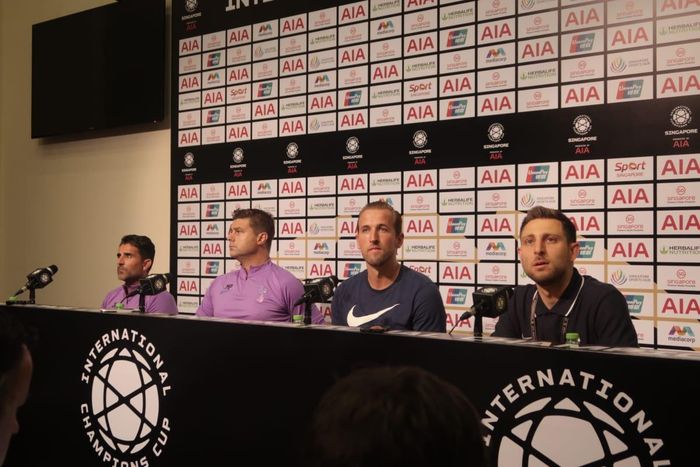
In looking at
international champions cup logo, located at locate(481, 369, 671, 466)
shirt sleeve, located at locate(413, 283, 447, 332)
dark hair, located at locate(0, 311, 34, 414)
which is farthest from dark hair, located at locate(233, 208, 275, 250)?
dark hair, located at locate(0, 311, 34, 414)

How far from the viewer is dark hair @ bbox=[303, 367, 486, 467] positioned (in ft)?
1.98

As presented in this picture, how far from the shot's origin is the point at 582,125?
329 cm

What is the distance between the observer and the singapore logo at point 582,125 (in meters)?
3.27

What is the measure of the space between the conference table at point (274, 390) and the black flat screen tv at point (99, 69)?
2.55m

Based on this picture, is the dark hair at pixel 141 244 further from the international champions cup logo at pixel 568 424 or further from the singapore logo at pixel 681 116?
the singapore logo at pixel 681 116

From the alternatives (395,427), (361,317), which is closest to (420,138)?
(361,317)

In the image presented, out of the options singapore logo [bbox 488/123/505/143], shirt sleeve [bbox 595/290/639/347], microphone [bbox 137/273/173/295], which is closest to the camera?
shirt sleeve [bbox 595/290/639/347]

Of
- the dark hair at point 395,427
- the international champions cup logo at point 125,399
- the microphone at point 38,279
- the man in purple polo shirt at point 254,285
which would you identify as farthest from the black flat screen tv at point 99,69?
the dark hair at point 395,427

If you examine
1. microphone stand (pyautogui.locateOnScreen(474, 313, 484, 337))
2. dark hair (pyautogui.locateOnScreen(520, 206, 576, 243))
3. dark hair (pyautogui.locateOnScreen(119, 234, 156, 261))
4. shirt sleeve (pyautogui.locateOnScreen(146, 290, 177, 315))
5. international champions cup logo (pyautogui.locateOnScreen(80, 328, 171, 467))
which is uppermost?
dark hair (pyautogui.locateOnScreen(520, 206, 576, 243))

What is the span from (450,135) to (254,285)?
4.62 feet

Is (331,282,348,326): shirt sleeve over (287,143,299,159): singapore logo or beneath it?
beneath

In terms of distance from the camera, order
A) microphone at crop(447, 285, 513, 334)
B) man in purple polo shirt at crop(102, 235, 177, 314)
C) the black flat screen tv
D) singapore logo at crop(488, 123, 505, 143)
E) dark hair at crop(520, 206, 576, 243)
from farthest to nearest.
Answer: the black flat screen tv → man in purple polo shirt at crop(102, 235, 177, 314) → singapore logo at crop(488, 123, 505, 143) → dark hair at crop(520, 206, 576, 243) → microphone at crop(447, 285, 513, 334)

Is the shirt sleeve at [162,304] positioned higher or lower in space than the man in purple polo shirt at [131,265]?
lower

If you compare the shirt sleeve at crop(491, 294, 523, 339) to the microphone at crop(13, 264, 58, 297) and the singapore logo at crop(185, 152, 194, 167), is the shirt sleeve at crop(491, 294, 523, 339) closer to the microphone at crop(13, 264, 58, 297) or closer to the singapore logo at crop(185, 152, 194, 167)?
the microphone at crop(13, 264, 58, 297)
